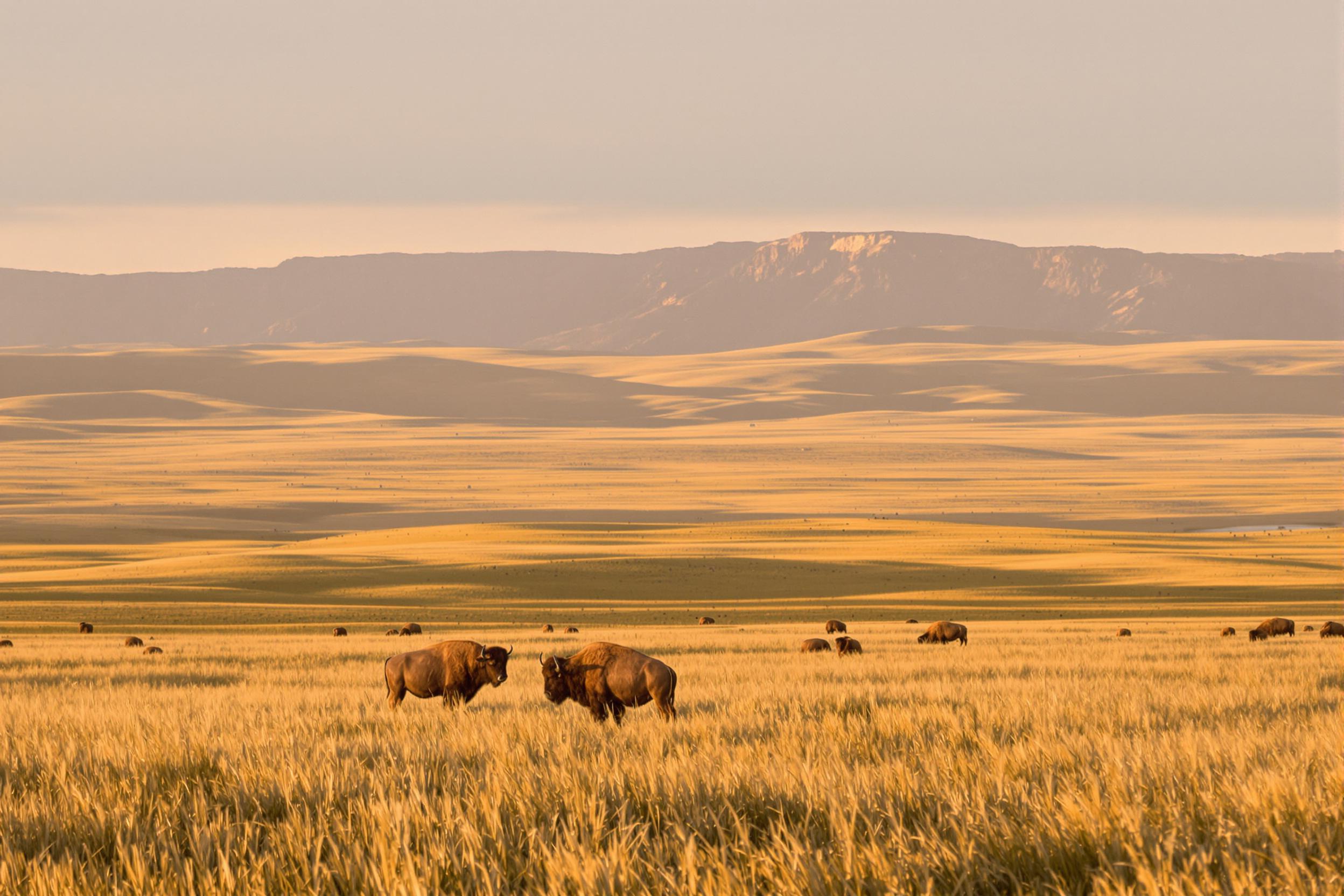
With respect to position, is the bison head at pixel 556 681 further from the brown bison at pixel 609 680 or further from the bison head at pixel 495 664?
the bison head at pixel 495 664

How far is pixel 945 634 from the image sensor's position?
114 ft

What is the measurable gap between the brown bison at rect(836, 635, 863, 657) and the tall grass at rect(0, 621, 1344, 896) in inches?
574

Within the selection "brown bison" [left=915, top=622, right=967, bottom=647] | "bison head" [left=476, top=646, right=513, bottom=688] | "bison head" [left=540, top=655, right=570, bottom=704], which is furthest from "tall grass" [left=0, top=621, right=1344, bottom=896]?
"brown bison" [left=915, top=622, right=967, bottom=647]

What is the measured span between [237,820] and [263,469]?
178826 millimetres

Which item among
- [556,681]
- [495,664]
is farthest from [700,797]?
[495,664]

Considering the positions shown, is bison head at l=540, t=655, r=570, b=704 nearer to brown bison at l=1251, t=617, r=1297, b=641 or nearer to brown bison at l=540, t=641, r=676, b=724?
brown bison at l=540, t=641, r=676, b=724

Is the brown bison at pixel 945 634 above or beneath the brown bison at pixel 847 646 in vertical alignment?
beneath

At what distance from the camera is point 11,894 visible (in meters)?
5.49

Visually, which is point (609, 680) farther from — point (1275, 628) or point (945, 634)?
point (1275, 628)

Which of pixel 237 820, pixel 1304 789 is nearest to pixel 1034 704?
pixel 1304 789

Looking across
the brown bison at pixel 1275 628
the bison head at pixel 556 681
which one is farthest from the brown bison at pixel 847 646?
the bison head at pixel 556 681

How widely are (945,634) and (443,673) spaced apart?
20.2 meters

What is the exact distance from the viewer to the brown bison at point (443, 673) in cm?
1697

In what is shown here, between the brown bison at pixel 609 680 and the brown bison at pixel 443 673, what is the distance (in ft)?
6.90
